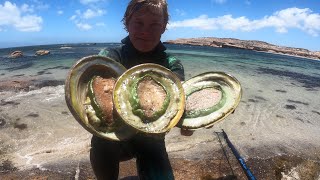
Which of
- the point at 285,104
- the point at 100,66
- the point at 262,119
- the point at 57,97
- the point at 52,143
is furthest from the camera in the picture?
the point at 285,104

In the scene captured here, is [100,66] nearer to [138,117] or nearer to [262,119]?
[138,117]

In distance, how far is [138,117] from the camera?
2525mm

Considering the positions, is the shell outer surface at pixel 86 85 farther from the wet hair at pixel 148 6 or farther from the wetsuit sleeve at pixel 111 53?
the wet hair at pixel 148 6

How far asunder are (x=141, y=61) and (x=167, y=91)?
63 cm

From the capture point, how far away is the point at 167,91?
2.84 metres

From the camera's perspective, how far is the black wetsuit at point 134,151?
104 inches

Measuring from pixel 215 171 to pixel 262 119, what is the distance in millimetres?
5073

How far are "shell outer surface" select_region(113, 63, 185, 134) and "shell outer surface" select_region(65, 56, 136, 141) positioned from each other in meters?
0.12

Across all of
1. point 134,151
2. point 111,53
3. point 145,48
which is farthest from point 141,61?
point 134,151

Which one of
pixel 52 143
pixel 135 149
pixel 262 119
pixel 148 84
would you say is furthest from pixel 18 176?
pixel 262 119

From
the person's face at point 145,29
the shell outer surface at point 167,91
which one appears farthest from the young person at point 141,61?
the shell outer surface at point 167,91

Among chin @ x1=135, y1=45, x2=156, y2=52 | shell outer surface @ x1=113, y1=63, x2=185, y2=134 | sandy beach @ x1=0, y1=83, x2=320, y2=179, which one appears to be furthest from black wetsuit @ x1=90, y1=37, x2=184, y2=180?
sandy beach @ x1=0, y1=83, x2=320, y2=179

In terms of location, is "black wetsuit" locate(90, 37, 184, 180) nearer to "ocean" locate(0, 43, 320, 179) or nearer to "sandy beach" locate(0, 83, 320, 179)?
"sandy beach" locate(0, 83, 320, 179)

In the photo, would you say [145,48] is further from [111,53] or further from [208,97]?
[208,97]
